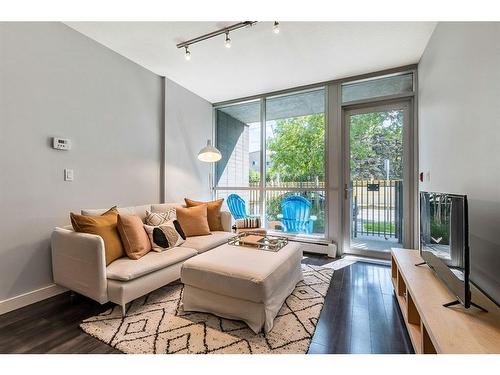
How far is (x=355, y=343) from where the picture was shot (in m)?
1.53

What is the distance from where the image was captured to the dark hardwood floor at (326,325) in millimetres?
1487

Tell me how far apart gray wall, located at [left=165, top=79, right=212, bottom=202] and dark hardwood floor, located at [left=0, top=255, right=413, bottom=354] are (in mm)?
1861

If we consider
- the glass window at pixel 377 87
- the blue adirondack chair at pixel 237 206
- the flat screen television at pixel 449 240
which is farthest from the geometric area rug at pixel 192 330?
the glass window at pixel 377 87

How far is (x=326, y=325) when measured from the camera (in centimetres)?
173

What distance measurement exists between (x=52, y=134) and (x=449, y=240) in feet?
10.9

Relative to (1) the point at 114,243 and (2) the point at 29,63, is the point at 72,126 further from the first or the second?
(1) the point at 114,243

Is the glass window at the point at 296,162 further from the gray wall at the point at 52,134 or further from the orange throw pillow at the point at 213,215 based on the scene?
the gray wall at the point at 52,134

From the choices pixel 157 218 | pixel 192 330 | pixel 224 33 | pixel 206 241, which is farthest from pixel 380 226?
pixel 224 33

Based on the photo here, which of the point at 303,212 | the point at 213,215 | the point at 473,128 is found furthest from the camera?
the point at 303,212

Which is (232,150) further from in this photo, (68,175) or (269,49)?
(68,175)
